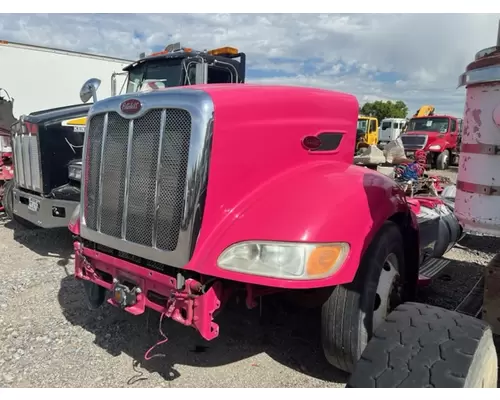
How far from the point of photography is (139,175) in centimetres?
262

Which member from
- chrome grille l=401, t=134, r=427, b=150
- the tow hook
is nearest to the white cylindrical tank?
→ the tow hook

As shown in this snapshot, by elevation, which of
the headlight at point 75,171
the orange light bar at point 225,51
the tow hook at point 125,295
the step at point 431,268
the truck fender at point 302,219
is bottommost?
the step at point 431,268

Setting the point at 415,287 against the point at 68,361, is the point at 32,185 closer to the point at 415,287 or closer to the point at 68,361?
the point at 68,361

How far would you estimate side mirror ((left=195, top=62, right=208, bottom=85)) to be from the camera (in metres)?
5.86

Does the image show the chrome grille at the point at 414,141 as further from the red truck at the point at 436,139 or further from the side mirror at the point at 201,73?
the side mirror at the point at 201,73

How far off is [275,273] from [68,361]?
177 centimetres

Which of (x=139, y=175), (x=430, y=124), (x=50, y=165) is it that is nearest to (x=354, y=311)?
(x=139, y=175)

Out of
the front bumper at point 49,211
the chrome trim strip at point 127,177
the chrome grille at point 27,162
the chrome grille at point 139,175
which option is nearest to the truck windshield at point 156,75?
the chrome grille at point 27,162

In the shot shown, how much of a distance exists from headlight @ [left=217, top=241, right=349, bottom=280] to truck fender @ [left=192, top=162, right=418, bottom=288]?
3cm

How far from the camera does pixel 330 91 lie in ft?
10.9

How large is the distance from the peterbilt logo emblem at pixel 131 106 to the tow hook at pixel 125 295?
1.02 meters

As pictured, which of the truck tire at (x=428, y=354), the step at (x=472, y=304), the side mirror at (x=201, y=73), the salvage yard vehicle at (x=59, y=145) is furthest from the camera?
the side mirror at (x=201, y=73)

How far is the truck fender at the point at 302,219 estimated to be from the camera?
91.2 inches

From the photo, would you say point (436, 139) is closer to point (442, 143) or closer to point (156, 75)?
point (442, 143)
